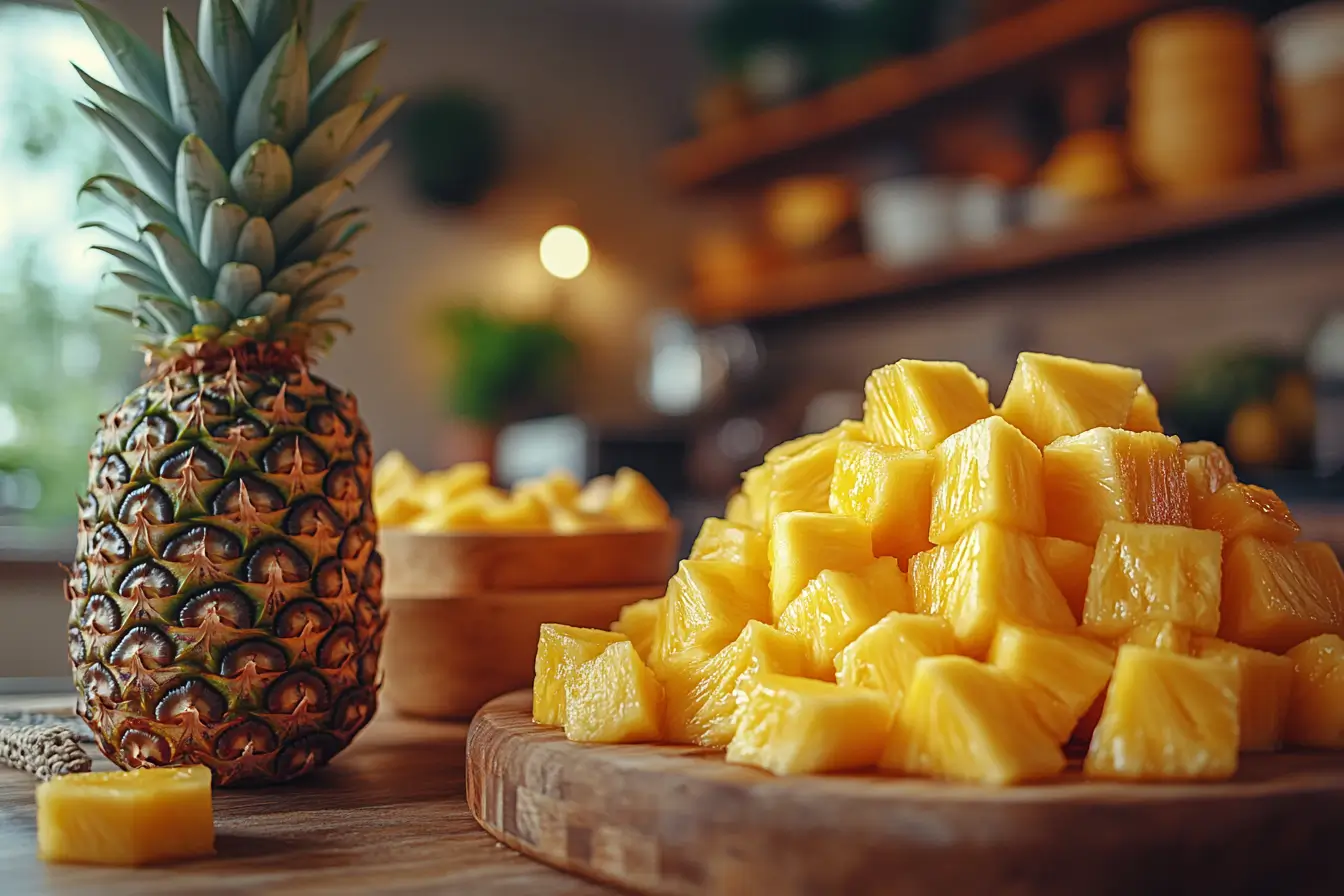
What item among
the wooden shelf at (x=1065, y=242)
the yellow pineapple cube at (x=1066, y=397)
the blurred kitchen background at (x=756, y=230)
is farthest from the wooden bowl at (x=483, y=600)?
the wooden shelf at (x=1065, y=242)

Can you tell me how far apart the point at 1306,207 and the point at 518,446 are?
3.41m

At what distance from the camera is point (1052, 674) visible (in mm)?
875

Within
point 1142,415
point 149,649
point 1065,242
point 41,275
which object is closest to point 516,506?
point 149,649

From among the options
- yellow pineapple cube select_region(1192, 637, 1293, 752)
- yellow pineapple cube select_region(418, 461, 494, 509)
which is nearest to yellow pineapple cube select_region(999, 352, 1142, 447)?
yellow pineapple cube select_region(1192, 637, 1293, 752)

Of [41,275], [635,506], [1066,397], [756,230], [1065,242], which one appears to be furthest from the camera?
[756,230]

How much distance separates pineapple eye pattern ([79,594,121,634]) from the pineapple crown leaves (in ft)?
0.85

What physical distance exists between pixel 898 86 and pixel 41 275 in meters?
3.70

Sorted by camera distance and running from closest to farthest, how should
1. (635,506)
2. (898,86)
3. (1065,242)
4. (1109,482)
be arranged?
(1109,482)
(635,506)
(1065,242)
(898,86)

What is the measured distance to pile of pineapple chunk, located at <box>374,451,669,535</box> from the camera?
166cm

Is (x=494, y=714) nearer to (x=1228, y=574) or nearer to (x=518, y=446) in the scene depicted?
(x=1228, y=574)

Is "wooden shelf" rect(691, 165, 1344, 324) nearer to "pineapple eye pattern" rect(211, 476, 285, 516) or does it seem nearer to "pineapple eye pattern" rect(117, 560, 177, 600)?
"pineapple eye pattern" rect(211, 476, 285, 516)

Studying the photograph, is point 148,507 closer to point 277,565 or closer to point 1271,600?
point 277,565

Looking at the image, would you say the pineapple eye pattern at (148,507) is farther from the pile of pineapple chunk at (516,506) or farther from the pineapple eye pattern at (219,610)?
the pile of pineapple chunk at (516,506)

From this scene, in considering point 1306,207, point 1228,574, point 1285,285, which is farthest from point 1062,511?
point 1285,285
